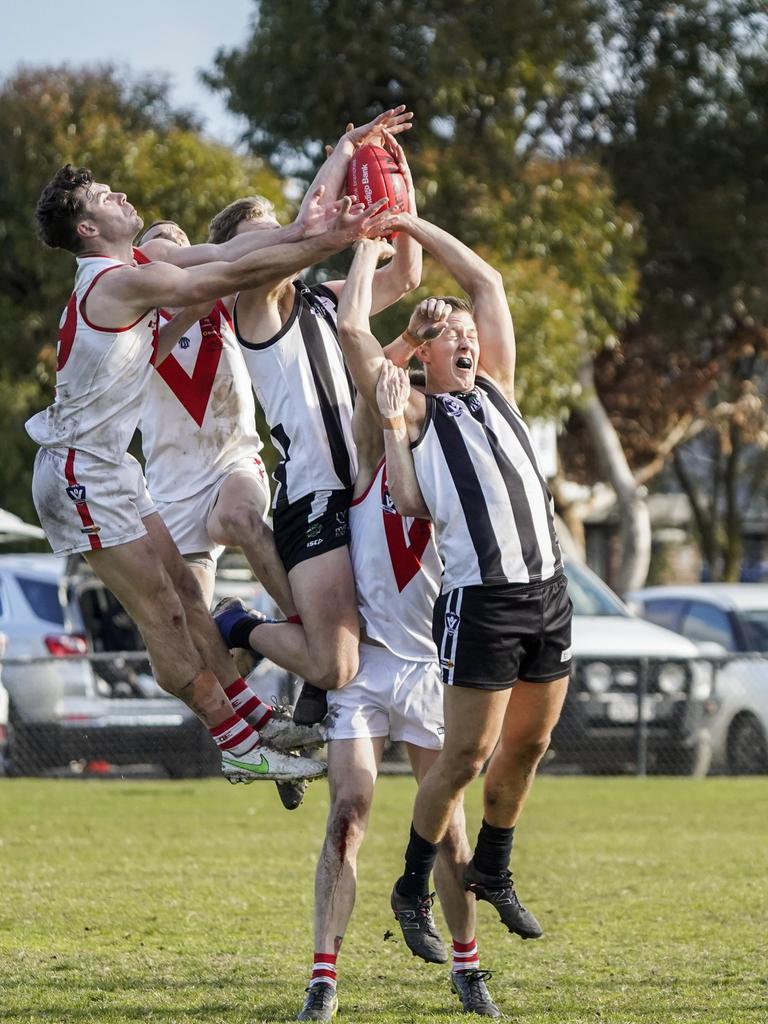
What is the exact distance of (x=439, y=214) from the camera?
22.9 metres

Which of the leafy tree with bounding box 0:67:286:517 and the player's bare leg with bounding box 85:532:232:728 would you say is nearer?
the player's bare leg with bounding box 85:532:232:728

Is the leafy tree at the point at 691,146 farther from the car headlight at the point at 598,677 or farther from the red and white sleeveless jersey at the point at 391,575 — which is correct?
the red and white sleeveless jersey at the point at 391,575

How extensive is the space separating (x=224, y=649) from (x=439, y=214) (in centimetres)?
1628

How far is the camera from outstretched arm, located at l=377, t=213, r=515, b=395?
6.88m

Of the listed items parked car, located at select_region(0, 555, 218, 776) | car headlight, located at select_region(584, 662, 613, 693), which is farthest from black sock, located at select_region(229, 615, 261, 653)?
car headlight, located at select_region(584, 662, 613, 693)

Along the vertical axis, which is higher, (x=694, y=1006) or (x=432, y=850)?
(x=432, y=850)

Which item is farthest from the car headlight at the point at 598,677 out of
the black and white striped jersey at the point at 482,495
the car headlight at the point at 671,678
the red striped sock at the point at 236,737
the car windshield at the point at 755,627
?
the black and white striped jersey at the point at 482,495

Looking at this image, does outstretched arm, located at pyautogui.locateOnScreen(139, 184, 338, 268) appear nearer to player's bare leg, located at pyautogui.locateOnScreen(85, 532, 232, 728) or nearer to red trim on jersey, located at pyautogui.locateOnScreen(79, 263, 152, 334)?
red trim on jersey, located at pyautogui.locateOnScreen(79, 263, 152, 334)

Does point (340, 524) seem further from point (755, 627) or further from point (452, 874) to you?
point (755, 627)

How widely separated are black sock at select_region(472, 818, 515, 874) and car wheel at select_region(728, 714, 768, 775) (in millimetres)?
10697

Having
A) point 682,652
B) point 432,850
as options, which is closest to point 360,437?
point 432,850

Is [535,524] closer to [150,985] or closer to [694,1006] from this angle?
[694,1006]

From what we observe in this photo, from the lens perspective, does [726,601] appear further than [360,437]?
Yes

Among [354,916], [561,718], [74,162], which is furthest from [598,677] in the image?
[74,162]
